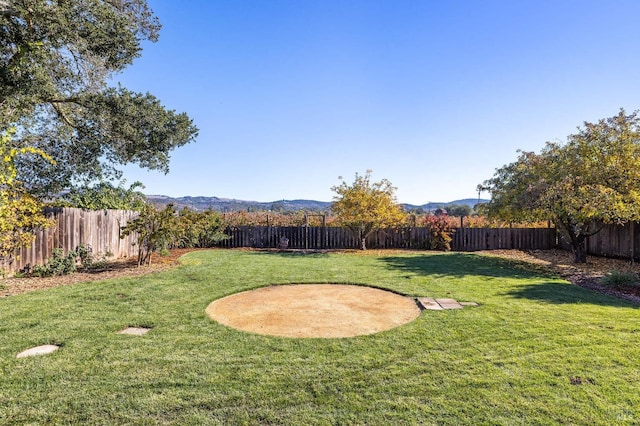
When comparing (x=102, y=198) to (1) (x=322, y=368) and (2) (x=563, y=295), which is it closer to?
(1) (x=322, y=368)

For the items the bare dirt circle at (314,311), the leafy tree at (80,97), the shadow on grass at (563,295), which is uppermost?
the leafy tree at (80,97)

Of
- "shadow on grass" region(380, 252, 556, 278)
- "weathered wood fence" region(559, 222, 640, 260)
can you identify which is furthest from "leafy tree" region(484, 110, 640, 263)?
"shadow on grass" region(380, 252, 556, 278)

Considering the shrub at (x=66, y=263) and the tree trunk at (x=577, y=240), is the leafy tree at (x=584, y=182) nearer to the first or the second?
the tree trunk at (x=577, y=240)

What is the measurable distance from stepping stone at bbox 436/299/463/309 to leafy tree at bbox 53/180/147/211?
8.24 metres

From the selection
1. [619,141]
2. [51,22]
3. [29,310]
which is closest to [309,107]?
[51,22]

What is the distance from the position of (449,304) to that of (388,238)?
10.3 m

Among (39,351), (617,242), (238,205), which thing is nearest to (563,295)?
(39,351)

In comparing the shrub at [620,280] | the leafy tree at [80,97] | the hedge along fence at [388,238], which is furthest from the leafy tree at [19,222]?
the shrub at [620,280]

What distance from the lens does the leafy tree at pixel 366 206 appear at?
1407cm

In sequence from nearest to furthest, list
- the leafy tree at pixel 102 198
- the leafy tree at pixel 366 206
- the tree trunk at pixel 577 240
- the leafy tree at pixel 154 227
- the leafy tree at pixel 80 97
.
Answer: the leafy tree at pixel 80 97 → the leafy tree at pixel 154 227 → the leafy tree at pixel 102 198 → the tree trunk at pixel 577 240 → the leafy tree at pixel 366 206

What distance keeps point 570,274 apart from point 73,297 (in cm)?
1086

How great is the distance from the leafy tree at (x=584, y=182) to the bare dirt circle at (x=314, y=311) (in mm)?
6226

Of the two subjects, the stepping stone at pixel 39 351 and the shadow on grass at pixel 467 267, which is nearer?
the stepping stone at pixel 39 351

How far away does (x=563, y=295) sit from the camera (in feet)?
20.5
